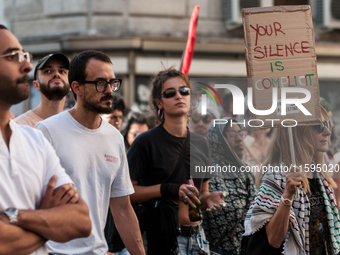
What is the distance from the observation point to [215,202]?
3.76 metres

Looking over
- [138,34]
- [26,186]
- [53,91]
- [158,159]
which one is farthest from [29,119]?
[138,34]

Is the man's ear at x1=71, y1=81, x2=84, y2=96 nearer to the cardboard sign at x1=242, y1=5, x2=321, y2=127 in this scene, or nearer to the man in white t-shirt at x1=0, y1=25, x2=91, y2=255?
the man in white t-shirt at x1=0, y1=25, x2=91, y2=255

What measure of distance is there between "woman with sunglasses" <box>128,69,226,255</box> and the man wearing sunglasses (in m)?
0.24

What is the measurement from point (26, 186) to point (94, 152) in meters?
0.89

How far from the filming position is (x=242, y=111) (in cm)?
365

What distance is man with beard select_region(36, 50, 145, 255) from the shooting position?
2822mm

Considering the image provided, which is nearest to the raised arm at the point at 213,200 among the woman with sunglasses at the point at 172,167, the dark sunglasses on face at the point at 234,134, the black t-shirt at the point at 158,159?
the woman with sunglasses at the point at 172,167

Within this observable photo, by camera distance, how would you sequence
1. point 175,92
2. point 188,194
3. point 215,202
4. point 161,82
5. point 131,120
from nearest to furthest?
point 188,194 < point 215,202 < point 175,92 < point 161,82 < point 131,120

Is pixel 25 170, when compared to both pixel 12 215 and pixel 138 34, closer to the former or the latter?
pixel 12 215

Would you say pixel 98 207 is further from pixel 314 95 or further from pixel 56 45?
pixel 56 45

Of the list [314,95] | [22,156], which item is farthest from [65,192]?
[314,95]

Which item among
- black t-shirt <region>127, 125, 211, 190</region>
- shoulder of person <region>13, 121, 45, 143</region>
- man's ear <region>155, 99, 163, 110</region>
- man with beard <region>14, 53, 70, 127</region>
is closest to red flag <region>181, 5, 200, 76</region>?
man's ear <region>155, 99, 163, 110</region>

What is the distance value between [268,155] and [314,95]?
0.56 m

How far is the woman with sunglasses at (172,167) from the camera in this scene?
375 cm
